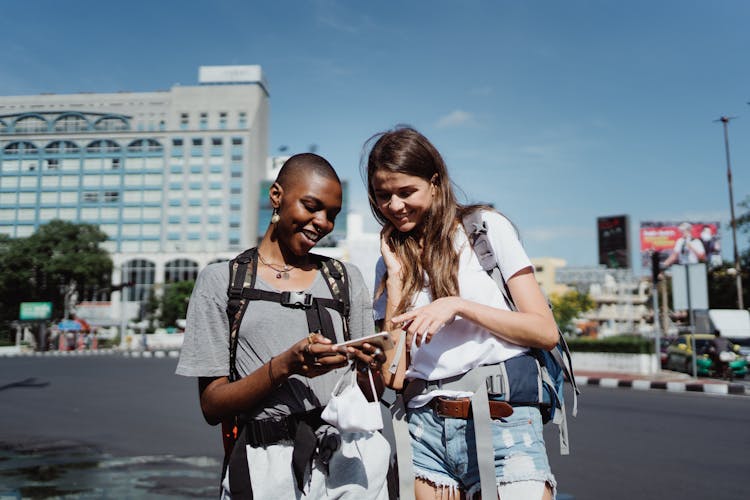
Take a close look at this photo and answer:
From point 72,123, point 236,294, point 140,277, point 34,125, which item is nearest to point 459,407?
point 236,294

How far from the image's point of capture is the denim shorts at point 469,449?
187 centimetres

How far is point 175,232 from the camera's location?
81.9 meters

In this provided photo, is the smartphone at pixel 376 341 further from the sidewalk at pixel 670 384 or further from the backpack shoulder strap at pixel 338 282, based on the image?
the sidewalk at pixel 670 384

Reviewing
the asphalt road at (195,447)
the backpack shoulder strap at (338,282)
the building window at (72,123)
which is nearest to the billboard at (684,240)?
the asphalt road at (195,447)

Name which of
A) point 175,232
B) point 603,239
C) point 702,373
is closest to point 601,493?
point 702,373

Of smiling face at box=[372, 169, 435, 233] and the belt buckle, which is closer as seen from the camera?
the belt buckle

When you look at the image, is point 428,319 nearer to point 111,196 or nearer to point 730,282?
point 730,282

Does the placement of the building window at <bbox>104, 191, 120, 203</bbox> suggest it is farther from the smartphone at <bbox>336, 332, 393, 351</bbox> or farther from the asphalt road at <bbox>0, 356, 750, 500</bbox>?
A: the smartphone at <bbox>336, 332, 393, 351</bbox>

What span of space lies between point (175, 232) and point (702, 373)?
72.2m

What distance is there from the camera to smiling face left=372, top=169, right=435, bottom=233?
2.05 metres

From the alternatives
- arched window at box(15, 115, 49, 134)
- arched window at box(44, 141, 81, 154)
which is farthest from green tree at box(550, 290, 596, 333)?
arched window at box(44, 141, 81, 154)

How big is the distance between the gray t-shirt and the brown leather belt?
356 millimetres

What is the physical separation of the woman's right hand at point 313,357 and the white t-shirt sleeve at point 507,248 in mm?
643

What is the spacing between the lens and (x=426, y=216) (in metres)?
2.12
